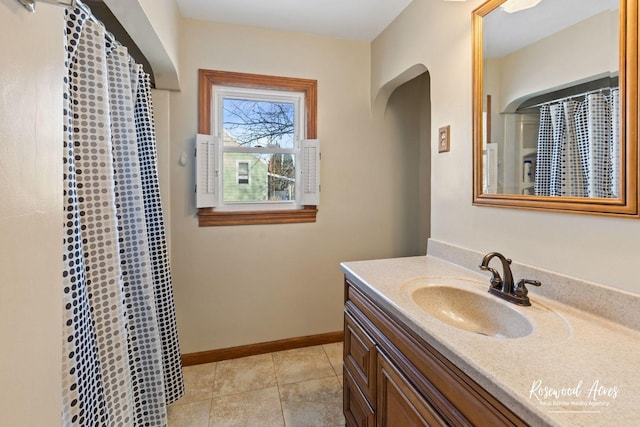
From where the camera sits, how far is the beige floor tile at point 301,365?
6.53ft

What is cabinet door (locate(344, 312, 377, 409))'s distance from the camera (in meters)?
1.16

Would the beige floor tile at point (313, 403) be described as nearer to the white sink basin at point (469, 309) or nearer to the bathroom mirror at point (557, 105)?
the white sink basin at point (469, 309)

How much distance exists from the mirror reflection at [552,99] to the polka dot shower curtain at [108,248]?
60.9 inches

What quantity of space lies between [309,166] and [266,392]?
1569 millimetres

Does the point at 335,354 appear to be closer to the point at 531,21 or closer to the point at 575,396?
the point at 575,396

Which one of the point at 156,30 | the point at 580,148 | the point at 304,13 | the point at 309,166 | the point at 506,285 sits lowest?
the point at 506,285

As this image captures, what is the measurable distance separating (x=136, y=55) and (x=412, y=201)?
7.69ft

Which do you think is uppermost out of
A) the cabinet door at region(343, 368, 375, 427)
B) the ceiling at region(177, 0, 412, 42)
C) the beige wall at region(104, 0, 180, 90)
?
the ceiling at region(177, 0, 412, 42)

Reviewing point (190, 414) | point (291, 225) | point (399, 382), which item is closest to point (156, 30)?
point (291, 225)

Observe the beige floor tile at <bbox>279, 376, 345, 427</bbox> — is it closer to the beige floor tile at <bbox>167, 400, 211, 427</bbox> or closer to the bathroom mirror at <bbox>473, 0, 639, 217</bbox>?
the beige floor tile at <bbox>167, 400, 211, 427</bbox>

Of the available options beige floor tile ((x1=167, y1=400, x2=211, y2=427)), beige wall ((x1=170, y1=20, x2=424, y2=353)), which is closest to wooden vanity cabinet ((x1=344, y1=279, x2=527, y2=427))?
beige floor tile ((x1=167, y1=400, x2=211, y2=427))

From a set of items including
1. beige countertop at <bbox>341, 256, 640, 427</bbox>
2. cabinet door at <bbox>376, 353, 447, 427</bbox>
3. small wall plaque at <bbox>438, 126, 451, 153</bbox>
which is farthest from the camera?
small wall plaque at <bbox>438, 126, 451, 153</bbox>

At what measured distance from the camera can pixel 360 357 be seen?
128cm

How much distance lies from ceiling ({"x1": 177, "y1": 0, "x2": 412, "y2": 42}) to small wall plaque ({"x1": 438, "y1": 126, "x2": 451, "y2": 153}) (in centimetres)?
93
